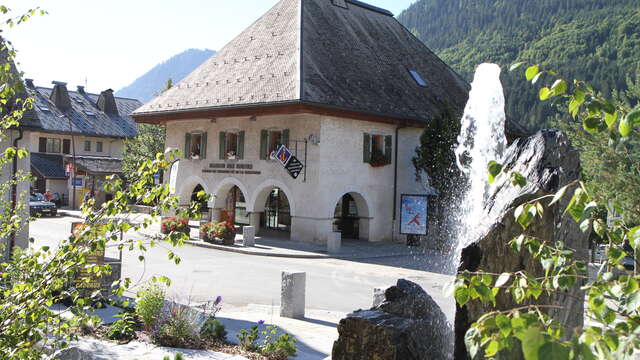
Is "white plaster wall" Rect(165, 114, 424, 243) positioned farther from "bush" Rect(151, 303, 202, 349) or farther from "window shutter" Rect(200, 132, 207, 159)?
"bush" Rect(151, 303, 202, 349)

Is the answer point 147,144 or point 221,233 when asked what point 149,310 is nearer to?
point 221,233

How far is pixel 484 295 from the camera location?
8.65 feet

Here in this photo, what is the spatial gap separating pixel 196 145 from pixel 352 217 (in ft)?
28.6

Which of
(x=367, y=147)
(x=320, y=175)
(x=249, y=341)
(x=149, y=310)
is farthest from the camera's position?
(x=367, y=147)

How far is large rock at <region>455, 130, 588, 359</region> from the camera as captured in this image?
19.4ft

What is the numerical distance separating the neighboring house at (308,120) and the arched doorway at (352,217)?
0.05 metres

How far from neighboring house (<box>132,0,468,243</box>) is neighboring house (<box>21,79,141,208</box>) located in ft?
61.8

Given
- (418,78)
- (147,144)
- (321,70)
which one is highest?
(418,78)

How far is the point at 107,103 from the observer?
61156 millimetres

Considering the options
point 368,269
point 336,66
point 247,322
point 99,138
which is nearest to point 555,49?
point 99,138

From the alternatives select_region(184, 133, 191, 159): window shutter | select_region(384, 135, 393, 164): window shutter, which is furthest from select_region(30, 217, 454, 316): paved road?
select_region(184, 133, 191, 159): window shutter

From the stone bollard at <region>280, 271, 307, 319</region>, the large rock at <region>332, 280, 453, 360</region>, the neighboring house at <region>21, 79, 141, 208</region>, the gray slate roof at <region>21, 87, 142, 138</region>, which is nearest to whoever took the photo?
the large rock at <region>332, 280, 453, 360</region>

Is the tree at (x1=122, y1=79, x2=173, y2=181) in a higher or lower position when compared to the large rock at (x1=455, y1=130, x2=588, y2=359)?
higher

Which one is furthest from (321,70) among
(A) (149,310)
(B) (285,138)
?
(A) (149,310)
